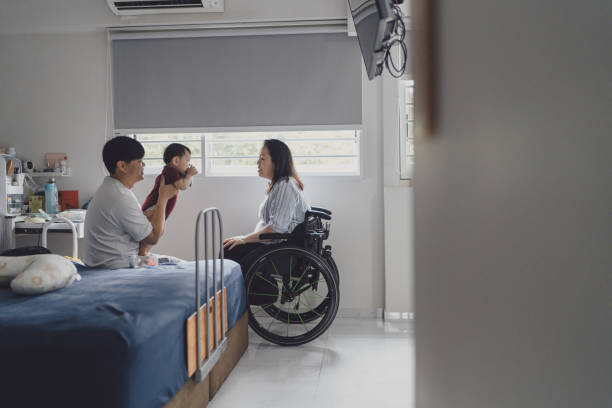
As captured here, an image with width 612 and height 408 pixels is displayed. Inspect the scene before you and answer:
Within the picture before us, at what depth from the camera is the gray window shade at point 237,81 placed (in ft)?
13.2

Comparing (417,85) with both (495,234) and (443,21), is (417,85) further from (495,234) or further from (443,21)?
(495,234)

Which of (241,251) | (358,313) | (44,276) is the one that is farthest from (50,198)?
(358,313)

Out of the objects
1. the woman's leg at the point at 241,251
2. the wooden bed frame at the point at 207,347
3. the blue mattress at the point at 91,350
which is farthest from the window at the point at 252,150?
→ the blue mattress at the point at 91,350

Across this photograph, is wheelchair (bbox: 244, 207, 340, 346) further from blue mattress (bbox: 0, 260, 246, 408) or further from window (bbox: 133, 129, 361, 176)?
blue mattress (bbox: 0, 260, 246, 408)

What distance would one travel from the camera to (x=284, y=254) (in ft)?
10.6

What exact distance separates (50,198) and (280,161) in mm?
2042

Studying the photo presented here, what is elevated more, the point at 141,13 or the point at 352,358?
the point at 141,13

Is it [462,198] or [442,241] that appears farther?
[442,241]

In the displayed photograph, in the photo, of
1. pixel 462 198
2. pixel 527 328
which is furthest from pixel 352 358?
pixel 527 328

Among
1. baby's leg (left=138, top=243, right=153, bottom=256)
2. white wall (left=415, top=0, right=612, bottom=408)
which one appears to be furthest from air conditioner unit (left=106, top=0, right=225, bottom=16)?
white wall (left=415, top=0, right=612, bottom=408)

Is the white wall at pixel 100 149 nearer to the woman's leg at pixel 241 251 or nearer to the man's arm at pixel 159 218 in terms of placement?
the woman's leg at pixel 241 251

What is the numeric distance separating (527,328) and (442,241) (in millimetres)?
458

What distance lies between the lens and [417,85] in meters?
1.22

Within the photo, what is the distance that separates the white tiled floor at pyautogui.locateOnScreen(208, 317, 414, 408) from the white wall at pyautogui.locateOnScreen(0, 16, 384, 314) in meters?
0.69
